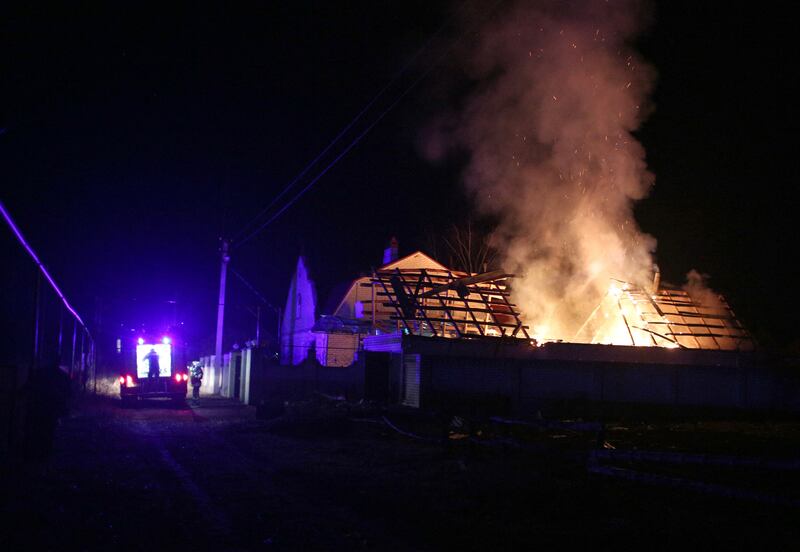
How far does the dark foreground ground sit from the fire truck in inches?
500

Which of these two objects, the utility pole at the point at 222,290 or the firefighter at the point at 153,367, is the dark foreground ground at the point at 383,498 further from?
the utility pole at the point at 222,290

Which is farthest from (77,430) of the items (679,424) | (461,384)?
(679,424)

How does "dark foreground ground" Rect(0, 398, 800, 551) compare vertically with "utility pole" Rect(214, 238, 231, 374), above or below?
below

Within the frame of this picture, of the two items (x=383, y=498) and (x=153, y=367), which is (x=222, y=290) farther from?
(x=383, y=498)

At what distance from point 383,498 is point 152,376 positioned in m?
21.9

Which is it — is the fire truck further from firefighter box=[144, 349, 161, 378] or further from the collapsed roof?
the collapsed roof

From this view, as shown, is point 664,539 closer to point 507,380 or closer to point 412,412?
point 412,412

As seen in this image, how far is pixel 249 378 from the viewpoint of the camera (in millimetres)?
29703

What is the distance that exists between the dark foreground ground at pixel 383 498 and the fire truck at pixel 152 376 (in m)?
12.7

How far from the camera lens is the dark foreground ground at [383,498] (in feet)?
22.3

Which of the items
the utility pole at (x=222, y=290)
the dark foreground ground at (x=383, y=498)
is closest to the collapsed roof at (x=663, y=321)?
the dark foreground ground at (x=383, y=498)

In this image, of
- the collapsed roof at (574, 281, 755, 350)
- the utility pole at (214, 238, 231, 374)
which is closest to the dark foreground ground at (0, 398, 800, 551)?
the collapsed roof at (574, 281, 755, 350)

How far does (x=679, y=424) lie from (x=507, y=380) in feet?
17.7

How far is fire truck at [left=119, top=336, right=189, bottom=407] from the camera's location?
28.1 metres
